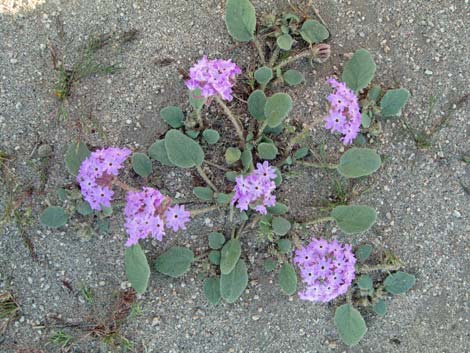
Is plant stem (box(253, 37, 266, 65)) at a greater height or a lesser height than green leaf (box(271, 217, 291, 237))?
greater

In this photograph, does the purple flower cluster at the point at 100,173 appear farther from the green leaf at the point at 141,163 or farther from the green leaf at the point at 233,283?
the green leaf at the point at 233,283

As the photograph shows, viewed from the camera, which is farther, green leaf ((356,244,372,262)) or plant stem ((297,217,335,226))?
green leaf ((356,244,372,262))

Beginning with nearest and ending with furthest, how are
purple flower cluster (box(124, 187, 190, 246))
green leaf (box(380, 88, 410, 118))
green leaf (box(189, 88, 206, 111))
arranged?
purple flower cluster (box(124, 187, 190, 246)), green leaf (box(189, 88, 206, 111)), green leaf (box(380, 88, 410, 118))

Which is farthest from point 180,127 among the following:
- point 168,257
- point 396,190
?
point 396,190

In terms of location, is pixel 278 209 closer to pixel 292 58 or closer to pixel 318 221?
pixel 318 221

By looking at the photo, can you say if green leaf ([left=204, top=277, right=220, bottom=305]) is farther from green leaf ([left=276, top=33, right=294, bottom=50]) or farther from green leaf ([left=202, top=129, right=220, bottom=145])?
green leaf ([left=276, top=33, right=294, bottom=50])

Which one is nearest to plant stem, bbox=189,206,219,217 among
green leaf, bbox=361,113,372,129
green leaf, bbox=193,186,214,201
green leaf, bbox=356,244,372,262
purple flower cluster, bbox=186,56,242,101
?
green leaf, bbox=193,186,214,201

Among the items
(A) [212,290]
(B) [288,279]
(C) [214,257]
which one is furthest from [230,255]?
(B) [288,279]
